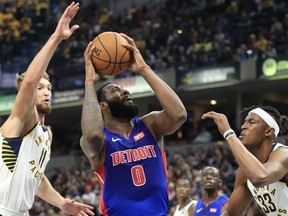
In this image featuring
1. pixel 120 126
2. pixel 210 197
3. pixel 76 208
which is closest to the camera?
pixel 120 126

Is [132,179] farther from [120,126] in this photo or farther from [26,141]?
[26,141]

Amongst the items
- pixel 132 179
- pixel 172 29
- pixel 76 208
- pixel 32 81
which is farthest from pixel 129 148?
pixel 172 29

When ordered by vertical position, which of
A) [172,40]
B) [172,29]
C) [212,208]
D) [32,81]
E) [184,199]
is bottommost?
[184,199]

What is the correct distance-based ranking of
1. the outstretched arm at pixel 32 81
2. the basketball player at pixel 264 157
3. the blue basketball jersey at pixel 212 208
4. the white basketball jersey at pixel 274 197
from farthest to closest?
the blue basketball jersey at pixel 212 208 → the white basketball jersey at pixel 274 197 → the basketball player at pixel 264 157 → the outstretched arm at pixel 32 81

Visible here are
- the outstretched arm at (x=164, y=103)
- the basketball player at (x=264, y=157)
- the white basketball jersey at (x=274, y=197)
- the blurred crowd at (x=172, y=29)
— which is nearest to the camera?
the outstretched arm at (x=164, y=103)

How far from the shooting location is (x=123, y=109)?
515 cm

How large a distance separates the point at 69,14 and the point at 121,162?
48.4 inches

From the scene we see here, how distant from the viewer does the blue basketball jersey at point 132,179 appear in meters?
4.97

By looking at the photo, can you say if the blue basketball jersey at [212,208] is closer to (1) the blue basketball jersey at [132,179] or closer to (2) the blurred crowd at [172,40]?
(1) the blue basketball jersey at [132,179]

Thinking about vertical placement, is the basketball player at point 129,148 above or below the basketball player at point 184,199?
above

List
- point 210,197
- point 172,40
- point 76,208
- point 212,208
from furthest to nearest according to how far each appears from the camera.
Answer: point 172,40, point 210,197, point 212,208, point 76,208

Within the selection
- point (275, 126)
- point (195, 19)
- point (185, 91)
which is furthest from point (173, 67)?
point (275, 126)

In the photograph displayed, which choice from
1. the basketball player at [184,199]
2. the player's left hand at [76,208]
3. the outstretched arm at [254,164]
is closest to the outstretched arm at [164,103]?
the outstretched arm at [254,164]

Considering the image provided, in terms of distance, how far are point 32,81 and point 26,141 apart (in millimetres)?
532
